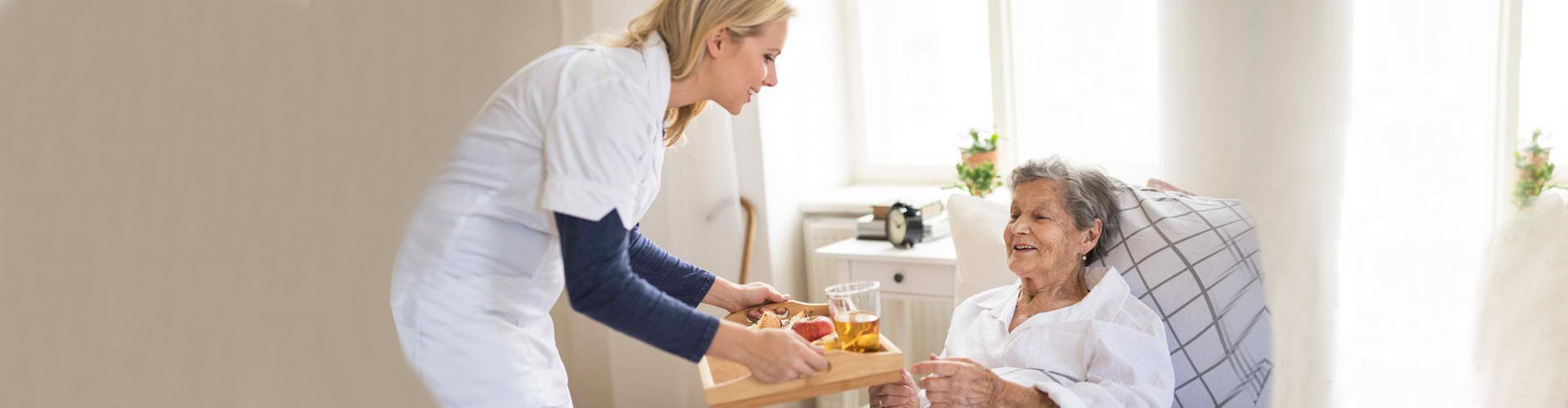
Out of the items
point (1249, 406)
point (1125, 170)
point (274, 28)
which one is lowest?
point (1249, 406)

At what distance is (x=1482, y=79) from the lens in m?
0.50

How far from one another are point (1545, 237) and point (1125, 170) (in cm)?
168

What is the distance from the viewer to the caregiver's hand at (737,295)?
1.29 meters

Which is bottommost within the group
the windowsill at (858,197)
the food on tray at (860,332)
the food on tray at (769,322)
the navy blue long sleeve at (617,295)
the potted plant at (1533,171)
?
the windowsill at (858,197)

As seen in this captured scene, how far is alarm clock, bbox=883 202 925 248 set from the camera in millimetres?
2238

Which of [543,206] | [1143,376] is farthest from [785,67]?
[543,206]

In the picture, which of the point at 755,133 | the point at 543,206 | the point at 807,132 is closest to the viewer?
the point at 543,206

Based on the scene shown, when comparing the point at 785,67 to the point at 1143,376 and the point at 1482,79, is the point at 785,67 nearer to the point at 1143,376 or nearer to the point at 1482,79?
the point at 1143,376

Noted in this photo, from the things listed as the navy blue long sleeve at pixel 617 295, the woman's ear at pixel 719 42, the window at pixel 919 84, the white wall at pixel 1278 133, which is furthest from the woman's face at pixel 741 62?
the window at pixel 919 84

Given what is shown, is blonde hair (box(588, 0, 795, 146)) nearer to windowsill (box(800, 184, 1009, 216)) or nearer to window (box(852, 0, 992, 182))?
windowsill (box(800, 184, 1009, 216))

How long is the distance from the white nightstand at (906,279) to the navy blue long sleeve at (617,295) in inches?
49.2

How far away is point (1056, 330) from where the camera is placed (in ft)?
4.42

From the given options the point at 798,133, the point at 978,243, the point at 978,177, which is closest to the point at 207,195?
the point at 978,243

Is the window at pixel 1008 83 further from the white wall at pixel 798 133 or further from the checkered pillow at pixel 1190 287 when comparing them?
the checkered pillow at pixel 1190 287
